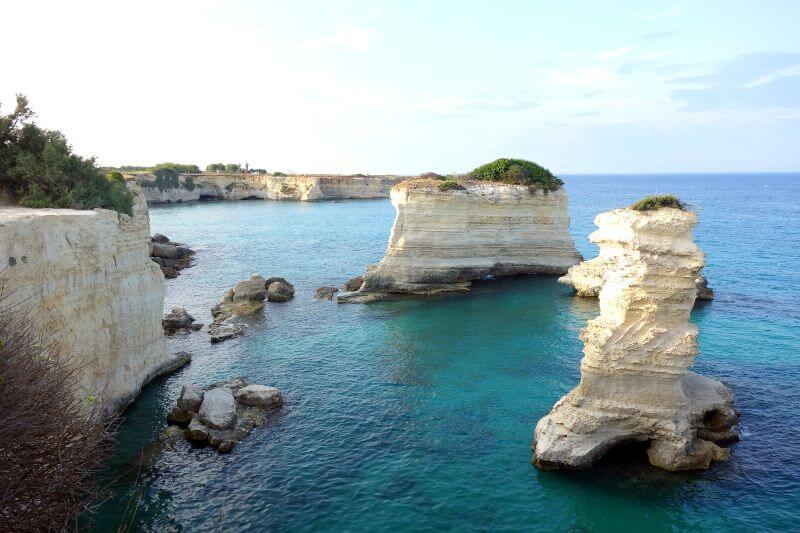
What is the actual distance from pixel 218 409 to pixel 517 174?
31627 millimetres

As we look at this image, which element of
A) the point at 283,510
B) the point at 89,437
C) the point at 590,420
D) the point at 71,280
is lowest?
the point at 283,510

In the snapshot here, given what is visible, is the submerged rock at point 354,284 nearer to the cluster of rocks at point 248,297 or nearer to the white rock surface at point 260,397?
the cluster of rocks at point 248,297

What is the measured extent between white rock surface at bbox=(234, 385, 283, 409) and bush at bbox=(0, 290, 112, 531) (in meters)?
9.64

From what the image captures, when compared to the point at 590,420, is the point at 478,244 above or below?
above

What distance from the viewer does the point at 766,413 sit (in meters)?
19.1

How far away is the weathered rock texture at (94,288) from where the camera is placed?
48.4 feet

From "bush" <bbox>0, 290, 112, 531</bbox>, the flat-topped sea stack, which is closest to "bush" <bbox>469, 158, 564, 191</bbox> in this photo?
the flat-topped sea stack

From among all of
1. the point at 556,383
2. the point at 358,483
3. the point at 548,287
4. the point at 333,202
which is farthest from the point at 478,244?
the point at 333,202

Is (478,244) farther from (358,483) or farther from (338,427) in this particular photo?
(358,483)

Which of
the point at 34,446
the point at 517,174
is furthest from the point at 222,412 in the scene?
the point at 517,174

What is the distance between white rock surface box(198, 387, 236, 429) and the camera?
60.8ft

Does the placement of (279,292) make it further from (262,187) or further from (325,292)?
(262,187)

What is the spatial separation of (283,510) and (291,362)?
1126 centimetres

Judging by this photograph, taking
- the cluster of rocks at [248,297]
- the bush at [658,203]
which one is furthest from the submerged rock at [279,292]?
the bush at [658,203]
